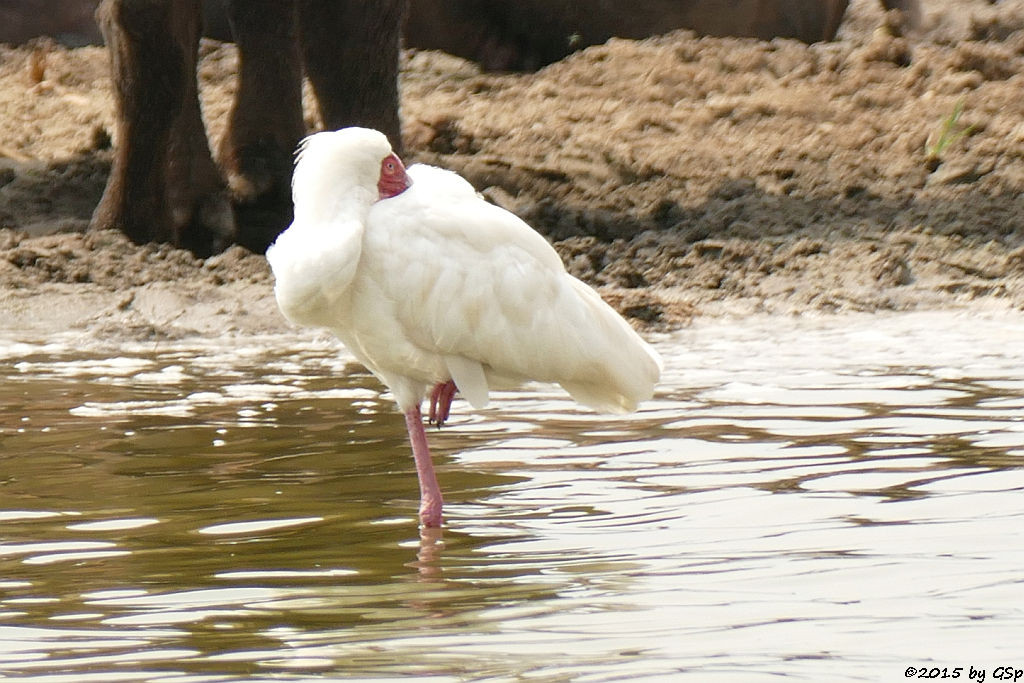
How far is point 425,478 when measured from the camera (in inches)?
189

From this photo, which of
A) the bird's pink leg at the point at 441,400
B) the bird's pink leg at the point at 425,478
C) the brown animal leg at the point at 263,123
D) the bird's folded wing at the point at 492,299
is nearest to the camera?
the bird's pink leg at the point at 425,478

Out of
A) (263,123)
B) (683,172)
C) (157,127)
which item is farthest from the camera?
(683,172)

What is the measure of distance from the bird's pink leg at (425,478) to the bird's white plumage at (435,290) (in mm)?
79

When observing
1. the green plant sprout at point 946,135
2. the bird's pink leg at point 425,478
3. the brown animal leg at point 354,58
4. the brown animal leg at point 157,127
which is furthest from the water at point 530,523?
the green plant sprout at point 946,135

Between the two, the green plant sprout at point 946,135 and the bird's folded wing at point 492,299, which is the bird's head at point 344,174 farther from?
the green plant sprout at point 946,135

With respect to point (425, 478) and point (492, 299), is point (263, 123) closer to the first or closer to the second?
point (492, 299)

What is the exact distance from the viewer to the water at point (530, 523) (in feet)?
11.3

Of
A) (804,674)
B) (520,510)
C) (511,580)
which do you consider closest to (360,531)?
(520,510)

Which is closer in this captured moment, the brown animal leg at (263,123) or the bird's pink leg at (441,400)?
the bird's pink leg at (441,400)

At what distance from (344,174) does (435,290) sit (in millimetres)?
364

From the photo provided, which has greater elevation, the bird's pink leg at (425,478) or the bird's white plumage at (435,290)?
the bird's white plumage at (435,290)

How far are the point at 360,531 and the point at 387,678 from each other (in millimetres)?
1413

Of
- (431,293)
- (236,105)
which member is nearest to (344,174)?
(431,293)

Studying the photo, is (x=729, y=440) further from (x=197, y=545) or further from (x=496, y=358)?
(x=197, y=545)
